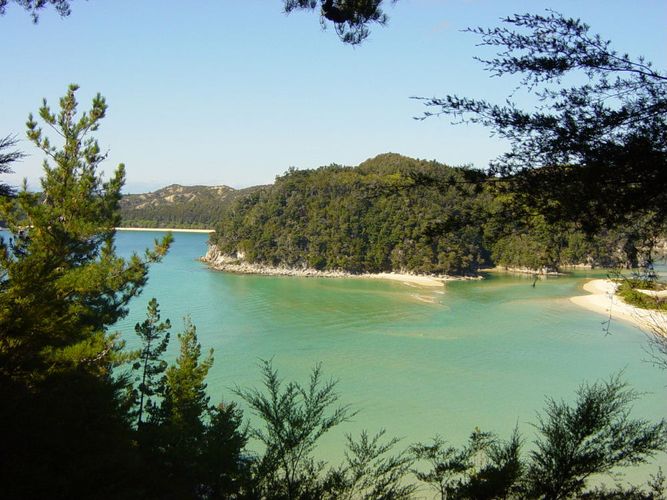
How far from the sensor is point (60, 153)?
7082 mm

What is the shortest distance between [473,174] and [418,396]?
34.9 feet

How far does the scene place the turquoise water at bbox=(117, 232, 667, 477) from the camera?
1125 cm

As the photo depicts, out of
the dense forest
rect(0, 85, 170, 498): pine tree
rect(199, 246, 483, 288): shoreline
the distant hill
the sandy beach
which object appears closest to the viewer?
rect(0, 85, 170, 498): pine tree

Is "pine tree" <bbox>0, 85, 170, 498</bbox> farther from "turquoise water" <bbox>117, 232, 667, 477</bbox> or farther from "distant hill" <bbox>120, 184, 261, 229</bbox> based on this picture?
"distant hill" <bbox>120, 184, 261, 229</bbox>

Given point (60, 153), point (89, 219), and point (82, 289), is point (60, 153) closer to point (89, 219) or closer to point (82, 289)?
point (89, 219)

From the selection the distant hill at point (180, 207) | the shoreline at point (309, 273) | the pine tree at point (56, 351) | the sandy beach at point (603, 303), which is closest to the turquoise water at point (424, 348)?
the sandy beach at point (603, 303)

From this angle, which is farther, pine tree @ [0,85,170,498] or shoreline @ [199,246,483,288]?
shoreline @ [199,246,483,288]

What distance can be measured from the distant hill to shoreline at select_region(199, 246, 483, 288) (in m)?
36.6

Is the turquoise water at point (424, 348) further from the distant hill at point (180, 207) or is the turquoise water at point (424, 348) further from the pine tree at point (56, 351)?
the distant hill at point (180, 207)

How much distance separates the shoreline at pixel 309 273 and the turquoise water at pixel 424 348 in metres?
4.94

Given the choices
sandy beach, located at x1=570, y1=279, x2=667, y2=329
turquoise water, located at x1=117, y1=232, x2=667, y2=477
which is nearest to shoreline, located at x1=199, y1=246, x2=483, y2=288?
turquoise water, located at x1=117, y1=232, x2=667, y2=477

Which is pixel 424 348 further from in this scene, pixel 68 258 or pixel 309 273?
pixel 309 273

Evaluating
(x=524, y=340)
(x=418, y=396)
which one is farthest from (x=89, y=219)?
(x=524, y=340)

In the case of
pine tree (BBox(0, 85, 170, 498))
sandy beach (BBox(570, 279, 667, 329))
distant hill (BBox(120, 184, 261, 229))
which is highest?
distant hill (BBox(120, 184, 261, 229))
